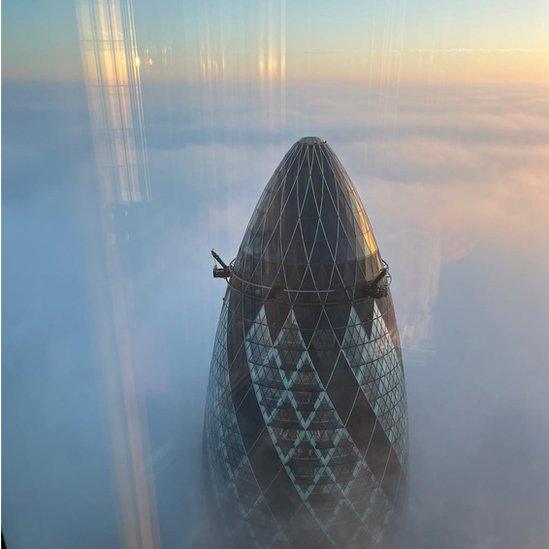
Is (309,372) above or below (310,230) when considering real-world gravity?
below

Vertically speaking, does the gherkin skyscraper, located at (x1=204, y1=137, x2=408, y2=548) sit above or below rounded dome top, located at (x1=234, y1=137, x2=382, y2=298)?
below

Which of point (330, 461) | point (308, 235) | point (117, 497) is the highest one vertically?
point (308, 235)

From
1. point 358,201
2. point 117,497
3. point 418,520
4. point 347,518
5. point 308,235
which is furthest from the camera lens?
point 418,520

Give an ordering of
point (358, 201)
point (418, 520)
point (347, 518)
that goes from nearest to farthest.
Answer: point (358, 201) < point (347, 518) < point (418, 520)

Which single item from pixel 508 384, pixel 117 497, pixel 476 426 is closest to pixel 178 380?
pixel 117 497

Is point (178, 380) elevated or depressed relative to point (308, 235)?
depressed

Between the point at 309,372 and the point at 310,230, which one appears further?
the point at 309,372

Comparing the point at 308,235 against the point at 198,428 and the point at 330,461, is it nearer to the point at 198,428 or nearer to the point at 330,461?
the point at 330,461

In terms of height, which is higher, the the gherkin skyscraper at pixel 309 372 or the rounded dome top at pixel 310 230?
the rounded dome top at pixel 310 230
